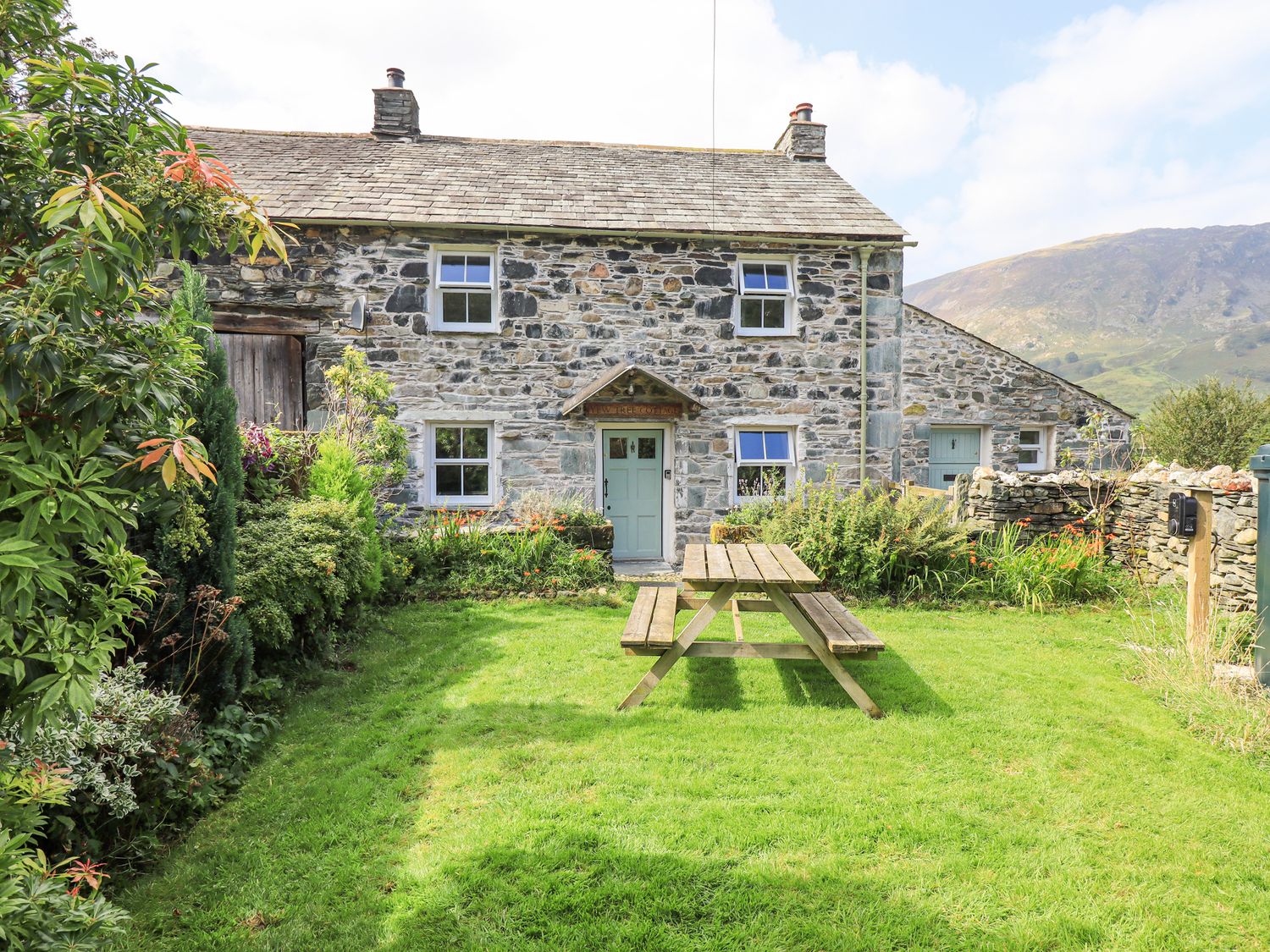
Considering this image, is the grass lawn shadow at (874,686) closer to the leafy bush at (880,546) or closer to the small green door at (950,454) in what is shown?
the leafy bush at (880,546)

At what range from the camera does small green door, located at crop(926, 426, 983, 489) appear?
42.1 feet

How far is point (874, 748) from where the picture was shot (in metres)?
4.33

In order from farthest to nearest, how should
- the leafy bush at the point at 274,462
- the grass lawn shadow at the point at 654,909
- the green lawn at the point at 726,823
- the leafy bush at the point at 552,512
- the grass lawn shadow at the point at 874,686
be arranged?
the leafy bush at the point at 552,512 → the leafy bush at the point at 274,462 → the grass lawn shadow at the point at 874,686 → the green lawn at the point at 726,823 → the grass lawn shadow at the point at 654,909

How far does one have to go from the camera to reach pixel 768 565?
5.38 meters

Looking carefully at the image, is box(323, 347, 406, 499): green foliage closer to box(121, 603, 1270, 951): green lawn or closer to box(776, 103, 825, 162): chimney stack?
box(121, 603, 1270, 951): green lawn

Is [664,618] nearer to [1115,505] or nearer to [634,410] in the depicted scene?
[634,410]

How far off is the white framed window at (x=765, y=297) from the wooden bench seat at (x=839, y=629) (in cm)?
618

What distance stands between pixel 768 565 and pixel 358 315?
780 cm

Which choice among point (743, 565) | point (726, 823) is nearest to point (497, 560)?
point (743, 565)

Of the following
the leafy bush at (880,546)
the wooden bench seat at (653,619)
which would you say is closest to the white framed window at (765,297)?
the leafy bush at (880,546)

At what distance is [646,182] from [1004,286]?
590 ft

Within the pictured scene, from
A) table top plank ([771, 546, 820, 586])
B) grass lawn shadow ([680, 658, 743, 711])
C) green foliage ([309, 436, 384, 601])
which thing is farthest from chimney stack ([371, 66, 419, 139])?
grass lawn shadow ([680, 658, 743, 711])

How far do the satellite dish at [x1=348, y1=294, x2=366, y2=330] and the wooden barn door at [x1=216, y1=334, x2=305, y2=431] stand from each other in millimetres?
875

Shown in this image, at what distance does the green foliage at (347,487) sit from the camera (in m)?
7.27
